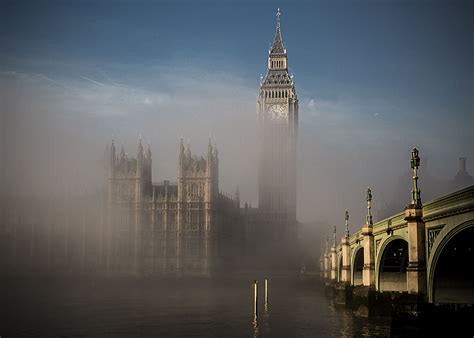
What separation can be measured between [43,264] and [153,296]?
5215 centimetres

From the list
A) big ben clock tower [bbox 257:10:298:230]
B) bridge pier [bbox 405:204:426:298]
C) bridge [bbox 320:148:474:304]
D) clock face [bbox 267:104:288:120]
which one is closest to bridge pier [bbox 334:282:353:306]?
bridge [bbox 320:148:474:304]

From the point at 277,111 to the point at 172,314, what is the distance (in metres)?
114

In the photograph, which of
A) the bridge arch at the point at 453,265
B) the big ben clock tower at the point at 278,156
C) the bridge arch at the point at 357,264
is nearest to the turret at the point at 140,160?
the big ben clock tower at the point at 278,156

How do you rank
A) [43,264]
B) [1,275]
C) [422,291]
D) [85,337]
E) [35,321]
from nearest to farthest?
1. [422,291]
2. [85,337]
3. [35,321]
4. [1,275]
5. [43,264]

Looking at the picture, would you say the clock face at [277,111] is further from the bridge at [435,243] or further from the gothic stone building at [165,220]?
the bridge at [435,243]

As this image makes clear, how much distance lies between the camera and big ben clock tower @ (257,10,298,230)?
565 ft

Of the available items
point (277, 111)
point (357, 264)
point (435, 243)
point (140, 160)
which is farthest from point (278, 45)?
point (435, 243)

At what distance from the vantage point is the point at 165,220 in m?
139

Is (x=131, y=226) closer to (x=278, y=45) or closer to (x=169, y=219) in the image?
(x=169, y=219)

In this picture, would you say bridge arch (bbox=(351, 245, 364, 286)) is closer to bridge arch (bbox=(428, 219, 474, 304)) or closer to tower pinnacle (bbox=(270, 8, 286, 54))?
bridge arch (bbox=(428, 219, 474, 304))

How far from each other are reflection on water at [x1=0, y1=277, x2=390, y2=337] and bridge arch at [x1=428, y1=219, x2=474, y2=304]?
232 inches

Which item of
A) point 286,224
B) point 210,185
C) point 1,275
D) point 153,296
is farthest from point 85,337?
point 286,224

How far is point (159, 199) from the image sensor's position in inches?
5541

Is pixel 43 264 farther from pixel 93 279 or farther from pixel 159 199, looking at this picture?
pixel 159 199
